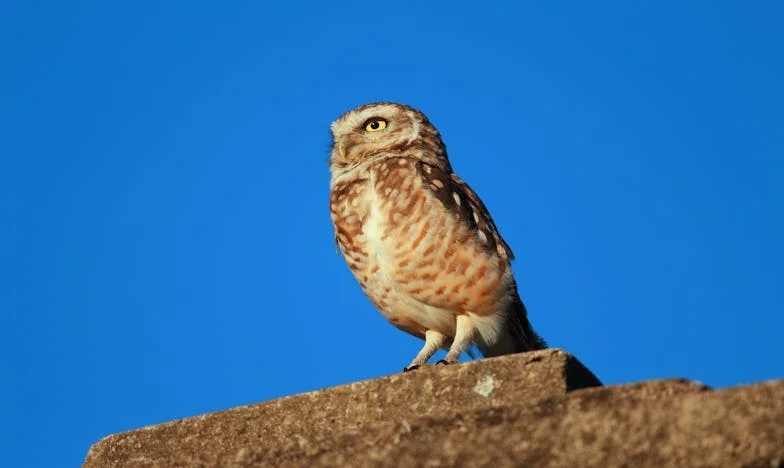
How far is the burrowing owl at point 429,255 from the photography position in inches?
273

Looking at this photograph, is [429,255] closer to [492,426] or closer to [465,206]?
[465,206]

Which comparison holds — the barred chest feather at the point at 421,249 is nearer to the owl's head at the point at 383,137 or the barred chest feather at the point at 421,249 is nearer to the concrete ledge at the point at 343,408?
the owl's head at the point at 383,137

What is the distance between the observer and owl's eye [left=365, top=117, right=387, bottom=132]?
27.3 ft

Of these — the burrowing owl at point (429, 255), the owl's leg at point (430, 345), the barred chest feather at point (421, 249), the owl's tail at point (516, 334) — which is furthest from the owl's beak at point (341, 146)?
the owl's tail at point (516, 334)

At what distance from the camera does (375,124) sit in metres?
8.39

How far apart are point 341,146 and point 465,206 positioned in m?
1.41

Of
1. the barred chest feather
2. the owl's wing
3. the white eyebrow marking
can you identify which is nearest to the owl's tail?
the barred chest feather

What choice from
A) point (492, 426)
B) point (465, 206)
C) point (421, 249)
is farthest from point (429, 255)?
point (492, 426)

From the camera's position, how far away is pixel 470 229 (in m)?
7.06

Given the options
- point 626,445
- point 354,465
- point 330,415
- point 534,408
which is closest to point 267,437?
point 330,415

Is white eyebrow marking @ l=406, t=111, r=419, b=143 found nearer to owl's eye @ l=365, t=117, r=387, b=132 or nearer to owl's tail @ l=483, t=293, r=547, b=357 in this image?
owl's eye @ l=365, t=117, r=387, b=132

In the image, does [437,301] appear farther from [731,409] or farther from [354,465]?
[731,409]

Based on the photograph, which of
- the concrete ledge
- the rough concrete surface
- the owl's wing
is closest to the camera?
the rough concrete surface

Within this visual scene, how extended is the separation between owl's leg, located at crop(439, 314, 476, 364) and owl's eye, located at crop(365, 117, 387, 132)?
189 cm
